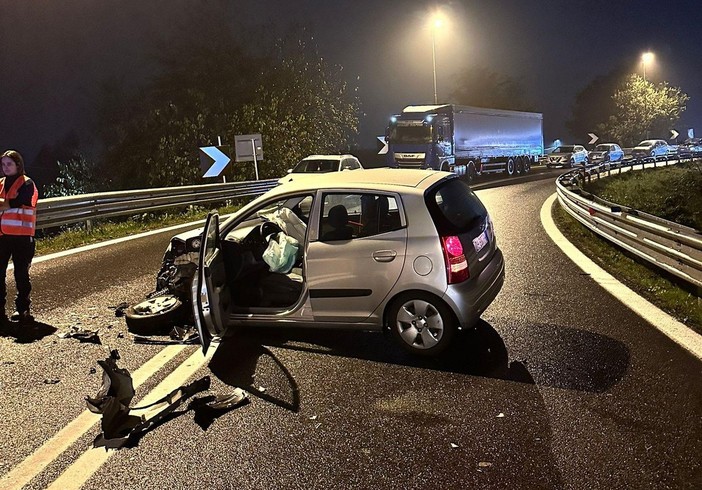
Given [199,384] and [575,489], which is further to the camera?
[199,384]

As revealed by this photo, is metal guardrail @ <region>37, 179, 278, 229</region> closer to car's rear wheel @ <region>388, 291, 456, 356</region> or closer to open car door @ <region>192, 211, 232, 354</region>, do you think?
open car door @ <region>192, 211, 232, 354</region>

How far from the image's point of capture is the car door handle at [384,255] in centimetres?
517

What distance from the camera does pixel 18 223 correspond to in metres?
6.37

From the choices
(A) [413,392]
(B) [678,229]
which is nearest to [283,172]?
(B) [678,229]

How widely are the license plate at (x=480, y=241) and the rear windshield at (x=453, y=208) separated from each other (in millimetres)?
111

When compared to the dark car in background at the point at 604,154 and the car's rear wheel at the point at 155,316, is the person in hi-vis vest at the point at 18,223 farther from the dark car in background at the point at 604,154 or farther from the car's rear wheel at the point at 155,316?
the dark car in background at the point at 604,154

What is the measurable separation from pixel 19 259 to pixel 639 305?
260 inches

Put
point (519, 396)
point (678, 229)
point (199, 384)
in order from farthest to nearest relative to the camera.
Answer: point (678, 229) → point (199, 384) → point (519, 396)

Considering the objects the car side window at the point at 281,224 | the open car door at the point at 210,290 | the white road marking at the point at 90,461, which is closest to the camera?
the white road marking at the point at 90,461

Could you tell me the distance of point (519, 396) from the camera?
171 inches

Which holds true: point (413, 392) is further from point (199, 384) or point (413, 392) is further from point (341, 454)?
point (199, 384)

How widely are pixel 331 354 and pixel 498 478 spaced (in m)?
2.29

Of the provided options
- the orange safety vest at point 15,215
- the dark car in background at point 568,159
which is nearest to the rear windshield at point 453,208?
the orange safety vest at point 15,215

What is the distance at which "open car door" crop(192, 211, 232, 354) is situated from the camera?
15.6 feet
